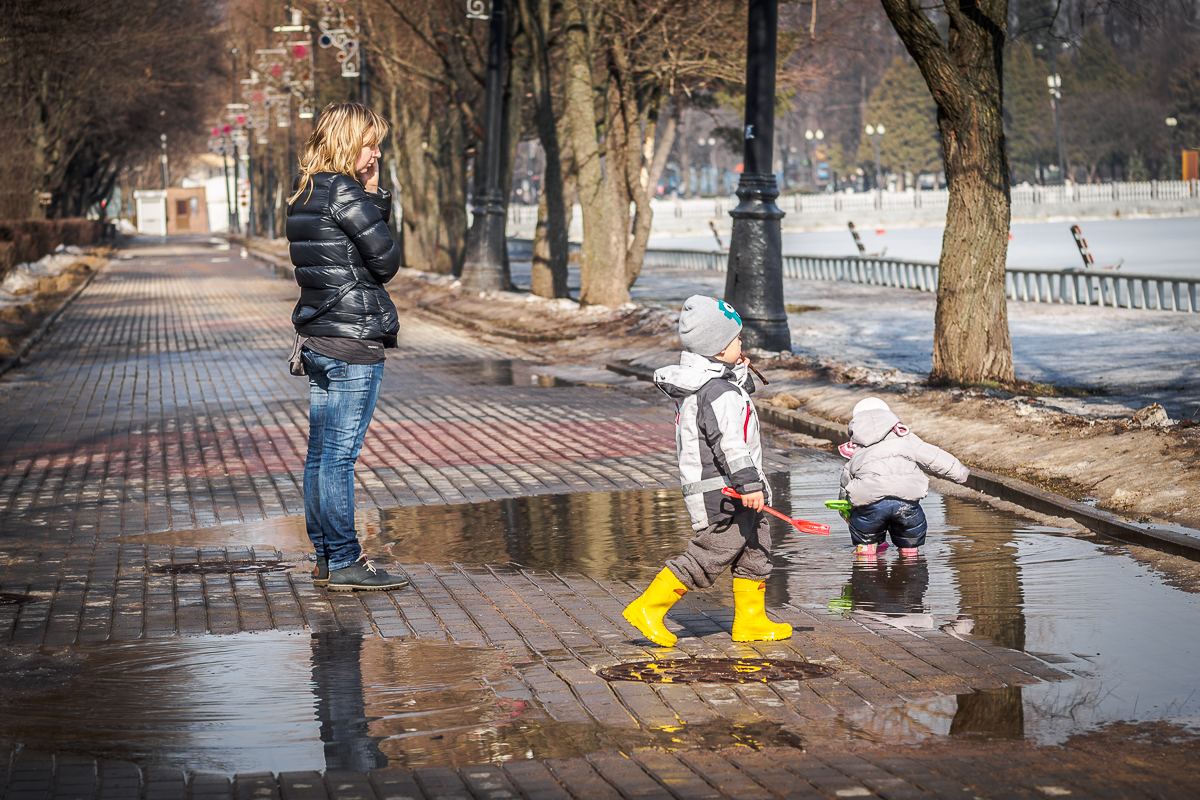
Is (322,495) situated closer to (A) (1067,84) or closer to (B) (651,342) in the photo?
(B) (651,342)

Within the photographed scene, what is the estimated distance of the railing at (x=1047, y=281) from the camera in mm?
24812

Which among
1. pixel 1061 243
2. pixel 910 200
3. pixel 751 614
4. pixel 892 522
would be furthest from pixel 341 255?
pixel 910 200

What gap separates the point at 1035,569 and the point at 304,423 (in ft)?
24.5

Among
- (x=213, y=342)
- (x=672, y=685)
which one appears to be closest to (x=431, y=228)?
(x=213, y=342)

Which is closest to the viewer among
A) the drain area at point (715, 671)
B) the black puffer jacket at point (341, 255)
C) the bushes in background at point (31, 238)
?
the drain area at point (715, 671)

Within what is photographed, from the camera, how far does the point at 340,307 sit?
643 cm

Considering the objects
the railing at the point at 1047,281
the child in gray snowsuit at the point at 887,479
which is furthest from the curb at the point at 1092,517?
the railing at the point at 1047,281

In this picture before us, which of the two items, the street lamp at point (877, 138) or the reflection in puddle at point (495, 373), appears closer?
the reflection in puddle at point (495, 373)

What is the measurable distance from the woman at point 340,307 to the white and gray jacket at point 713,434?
1523mm

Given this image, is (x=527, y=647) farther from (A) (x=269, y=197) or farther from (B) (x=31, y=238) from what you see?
(A) (x=269, y=197)

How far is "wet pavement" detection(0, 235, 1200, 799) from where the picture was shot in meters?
4.20

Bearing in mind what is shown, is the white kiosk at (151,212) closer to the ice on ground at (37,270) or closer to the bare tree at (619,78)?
A: the ice on ground at (37,270)

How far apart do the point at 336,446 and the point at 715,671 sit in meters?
2.28

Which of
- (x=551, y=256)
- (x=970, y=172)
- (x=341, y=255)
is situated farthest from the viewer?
(x=551, y=256)
